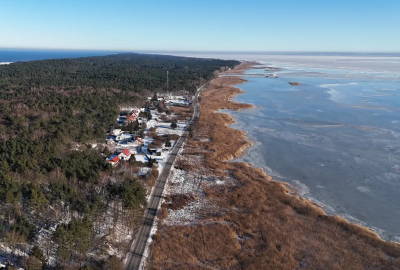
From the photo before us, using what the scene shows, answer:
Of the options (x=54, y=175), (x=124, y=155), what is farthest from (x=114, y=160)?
(x=54, y=175)

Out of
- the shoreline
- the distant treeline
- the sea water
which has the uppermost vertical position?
the distant treeline

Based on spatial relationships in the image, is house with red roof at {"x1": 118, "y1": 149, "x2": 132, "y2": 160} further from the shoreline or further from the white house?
the shoreline

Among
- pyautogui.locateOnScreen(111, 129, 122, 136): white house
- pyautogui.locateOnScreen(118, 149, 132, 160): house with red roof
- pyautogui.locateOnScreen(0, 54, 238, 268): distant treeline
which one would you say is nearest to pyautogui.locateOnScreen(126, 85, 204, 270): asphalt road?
pyautogui.locateOnScreen(0, 54, 238, 268): distant treeline

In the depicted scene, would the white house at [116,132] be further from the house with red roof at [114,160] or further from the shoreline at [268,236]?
the shoreline at [268,236]

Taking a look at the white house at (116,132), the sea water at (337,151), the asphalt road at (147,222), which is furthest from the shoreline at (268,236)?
the white house at (116,132)

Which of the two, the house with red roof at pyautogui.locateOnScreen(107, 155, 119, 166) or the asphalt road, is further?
the house with red roof at pyautogui.locateOnScreen(107, 155, 119, 166)

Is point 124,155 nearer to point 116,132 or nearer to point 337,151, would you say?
point 116,132

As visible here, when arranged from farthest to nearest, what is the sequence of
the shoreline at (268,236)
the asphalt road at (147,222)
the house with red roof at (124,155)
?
1. the house with red roof at (124,155)
2. the shoreline at (268,236)
3. the asphalt road at (147,222)
